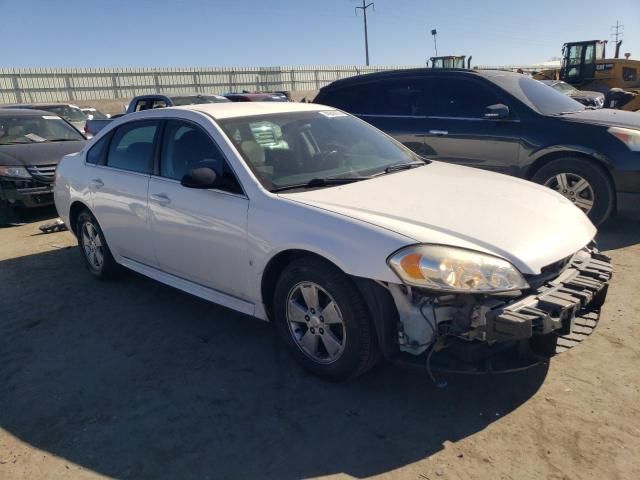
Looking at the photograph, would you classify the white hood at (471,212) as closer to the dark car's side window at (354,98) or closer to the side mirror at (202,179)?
the side mirror at (202,179)

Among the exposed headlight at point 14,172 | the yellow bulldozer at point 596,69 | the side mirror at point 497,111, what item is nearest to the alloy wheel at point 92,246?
the exposed headlight at point 14,172

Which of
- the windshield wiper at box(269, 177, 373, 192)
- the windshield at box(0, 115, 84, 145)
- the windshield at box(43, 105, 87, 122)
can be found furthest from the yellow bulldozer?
the windshield wiper at box(269, 177, 373, 192)

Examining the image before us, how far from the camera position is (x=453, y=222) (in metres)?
2.94

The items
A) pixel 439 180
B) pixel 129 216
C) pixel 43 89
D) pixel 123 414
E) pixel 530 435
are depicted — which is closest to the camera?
pixel 530 435

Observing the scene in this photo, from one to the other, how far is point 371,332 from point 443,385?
461mm

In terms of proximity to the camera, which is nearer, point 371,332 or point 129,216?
point 371,332

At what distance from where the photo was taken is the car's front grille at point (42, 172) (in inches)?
312

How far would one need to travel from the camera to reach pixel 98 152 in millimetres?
5047

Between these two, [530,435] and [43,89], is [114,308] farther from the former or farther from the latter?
[43,89]

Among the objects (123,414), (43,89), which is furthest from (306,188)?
(43,89)

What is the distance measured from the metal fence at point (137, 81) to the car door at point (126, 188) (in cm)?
3082

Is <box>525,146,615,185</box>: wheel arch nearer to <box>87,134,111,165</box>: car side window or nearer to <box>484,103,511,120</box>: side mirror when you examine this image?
<box>484,103,511,120</box>: side mirror

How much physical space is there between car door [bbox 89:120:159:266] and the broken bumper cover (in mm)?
2793

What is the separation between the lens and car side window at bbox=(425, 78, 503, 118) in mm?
6586
